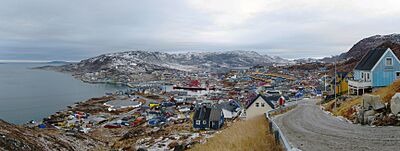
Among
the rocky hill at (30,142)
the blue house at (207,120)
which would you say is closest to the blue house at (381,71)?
the blue house at (207,120)

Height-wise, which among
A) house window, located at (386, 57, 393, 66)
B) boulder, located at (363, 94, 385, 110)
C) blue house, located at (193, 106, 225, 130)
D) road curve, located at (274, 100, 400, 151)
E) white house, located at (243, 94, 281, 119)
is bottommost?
blue house, located at (193, 106, 225, 130)

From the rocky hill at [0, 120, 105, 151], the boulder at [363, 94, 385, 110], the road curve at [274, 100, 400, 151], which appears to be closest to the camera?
the road curve at [274, 100, 400, 151]

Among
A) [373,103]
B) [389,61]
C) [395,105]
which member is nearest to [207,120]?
[389,61]

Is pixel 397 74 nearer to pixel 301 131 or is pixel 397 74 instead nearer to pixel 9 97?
pixel 301 131

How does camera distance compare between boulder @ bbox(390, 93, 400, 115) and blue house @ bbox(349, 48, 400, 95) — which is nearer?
boulder @ bbox(390, 93, 400, 115)

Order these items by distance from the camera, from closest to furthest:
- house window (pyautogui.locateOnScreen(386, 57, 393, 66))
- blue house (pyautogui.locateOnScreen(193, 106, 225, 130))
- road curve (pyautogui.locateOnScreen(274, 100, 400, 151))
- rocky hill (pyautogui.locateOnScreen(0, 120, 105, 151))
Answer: road curve (pyautogui.locateOnScreen(274, 100, 400, 151)), rocky hill (pyautogui.locateOnScreen(0, 120, 105, 151)), house window (pyautogui.locateOnScreen(386, 57, 393, 66)), blue house (pyautogui.locateOnScreen(193, 106, 225, 130))

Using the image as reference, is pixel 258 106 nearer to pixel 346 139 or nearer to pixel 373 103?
pixel 373 103

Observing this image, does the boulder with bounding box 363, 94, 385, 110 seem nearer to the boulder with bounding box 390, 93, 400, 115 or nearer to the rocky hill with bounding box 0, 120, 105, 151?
the boulder with bounding box 390, 93, 400, 115

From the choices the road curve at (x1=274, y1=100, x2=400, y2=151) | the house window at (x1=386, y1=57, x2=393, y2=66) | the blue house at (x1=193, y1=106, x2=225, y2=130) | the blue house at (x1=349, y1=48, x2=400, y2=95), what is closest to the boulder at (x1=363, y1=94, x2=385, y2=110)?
the road curve at (x1=274, y1=100, x2=400, y2=151)

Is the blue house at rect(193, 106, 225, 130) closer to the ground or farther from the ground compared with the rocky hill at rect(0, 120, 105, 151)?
closer to the ground

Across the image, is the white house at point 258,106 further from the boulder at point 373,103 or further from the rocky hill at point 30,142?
the boulder at point 373,103

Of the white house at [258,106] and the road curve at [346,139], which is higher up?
the road curve at [346,139]

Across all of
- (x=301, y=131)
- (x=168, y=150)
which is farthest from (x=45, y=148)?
(x=301, y=131)
